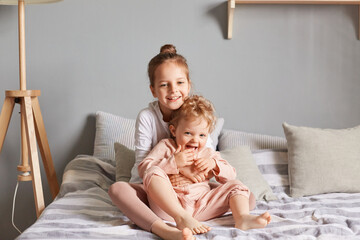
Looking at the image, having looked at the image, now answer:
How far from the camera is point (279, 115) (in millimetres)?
2525

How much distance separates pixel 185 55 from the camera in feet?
8.10

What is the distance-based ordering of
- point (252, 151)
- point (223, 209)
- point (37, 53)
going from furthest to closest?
point (37, 53) < point (252, 151) < point (223, 209)

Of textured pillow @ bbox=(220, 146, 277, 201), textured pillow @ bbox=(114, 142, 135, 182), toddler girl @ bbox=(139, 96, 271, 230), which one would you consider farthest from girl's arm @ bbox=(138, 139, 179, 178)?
textured pillow @ bbox=(220, 146, 277, 201)

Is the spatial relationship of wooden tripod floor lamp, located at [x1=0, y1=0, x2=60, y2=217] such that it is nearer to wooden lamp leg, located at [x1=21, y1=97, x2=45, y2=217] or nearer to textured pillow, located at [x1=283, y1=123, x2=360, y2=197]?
wooden lamp leg, located at [x1=21, y1=97, x2=45, y2=217]

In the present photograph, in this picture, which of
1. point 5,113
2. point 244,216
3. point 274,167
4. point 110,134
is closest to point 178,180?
point 244,216

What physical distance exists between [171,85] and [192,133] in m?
0.20

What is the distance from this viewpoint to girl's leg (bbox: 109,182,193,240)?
4.62 ft

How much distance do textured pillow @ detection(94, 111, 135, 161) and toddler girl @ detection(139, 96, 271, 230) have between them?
60cm

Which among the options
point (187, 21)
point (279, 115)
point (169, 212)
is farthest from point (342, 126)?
point (169, 212)

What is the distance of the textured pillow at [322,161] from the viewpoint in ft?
6.69

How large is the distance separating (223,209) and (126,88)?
105 cm

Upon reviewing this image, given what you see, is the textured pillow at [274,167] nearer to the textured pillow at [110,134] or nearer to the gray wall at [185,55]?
the gray wall at [185,55]

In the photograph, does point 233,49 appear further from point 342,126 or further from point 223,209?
point 223,209

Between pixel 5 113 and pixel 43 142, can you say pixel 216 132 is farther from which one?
pixel 5 113
